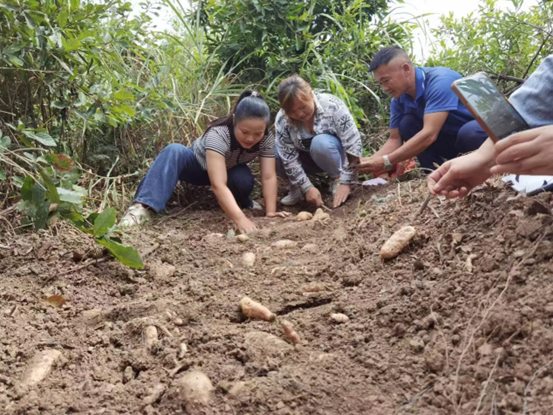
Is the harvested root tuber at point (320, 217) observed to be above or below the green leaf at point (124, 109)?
below

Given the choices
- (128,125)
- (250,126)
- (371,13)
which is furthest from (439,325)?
(371,13)

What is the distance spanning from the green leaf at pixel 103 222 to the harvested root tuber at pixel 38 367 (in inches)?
19.6

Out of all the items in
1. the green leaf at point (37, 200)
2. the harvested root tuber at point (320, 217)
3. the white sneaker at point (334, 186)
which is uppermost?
the green leaf at point (37, 200)

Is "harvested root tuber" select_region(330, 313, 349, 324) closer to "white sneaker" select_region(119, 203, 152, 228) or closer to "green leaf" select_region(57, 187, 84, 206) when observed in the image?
"green leaf" select_region(57, 187, 84, 206)

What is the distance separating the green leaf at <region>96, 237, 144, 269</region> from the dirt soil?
0.08 metres

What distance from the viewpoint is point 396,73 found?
307 cm

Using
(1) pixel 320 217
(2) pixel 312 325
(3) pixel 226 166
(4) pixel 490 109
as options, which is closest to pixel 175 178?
(3) pixel 226 166

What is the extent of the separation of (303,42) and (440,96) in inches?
50.5

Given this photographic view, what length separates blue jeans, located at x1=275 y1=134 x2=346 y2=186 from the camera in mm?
3318

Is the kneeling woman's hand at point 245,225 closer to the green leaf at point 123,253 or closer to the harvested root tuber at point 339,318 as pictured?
the green leaf at point 123,253

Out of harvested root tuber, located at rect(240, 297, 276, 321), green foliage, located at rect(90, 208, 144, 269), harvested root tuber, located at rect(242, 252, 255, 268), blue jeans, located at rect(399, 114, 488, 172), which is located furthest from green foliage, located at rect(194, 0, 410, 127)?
harvested root tuber, located at rect(240, 297, 276, 321)

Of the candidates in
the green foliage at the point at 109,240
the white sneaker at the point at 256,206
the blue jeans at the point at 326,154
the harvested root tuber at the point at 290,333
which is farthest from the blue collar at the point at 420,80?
the harvested root tuber at the point at 290,333

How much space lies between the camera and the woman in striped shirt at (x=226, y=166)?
9.70 ft

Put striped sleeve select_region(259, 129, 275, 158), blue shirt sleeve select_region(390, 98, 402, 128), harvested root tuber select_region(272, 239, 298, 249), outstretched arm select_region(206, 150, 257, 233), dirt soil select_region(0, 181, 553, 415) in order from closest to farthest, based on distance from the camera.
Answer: dirt soil select_region(0, 181, 553, 415) → harvested root tuber select_region(272, 239, 298, 249) → outstretched arm select_region(206, 150, 257, 233) → striped sleeve select_region(259, 129, 275, 158) → blue shirt sleeve select_region(390, 98, 402, 128)
